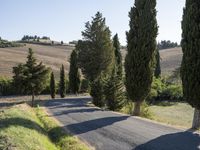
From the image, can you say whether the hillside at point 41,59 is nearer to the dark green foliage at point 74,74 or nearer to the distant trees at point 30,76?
the dark green foliage at point 74,74

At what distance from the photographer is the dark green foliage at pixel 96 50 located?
7188 cm

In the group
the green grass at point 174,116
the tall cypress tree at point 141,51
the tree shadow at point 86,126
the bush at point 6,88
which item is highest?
the tall cypress tree at point 141,51

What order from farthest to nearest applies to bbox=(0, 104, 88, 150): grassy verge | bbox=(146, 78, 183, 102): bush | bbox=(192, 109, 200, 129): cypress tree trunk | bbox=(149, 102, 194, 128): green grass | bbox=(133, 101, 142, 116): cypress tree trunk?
bbox=(146, 78, 183, 102): bush
bbox=(149, 102, 194, 128): green grass
bbox=(133, 101, 142, 116): cypress tree trunk
bbox=(192, 109, 200, 129): cypress tree trunk
bbox=(0, 104, 88, 150): grassy verge

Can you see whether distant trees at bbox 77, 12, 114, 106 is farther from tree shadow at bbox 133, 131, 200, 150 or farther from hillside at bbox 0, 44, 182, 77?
tree shadow at bbox 133, 131, 200, 150

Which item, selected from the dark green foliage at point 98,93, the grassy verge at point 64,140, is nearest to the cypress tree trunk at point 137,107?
the grassy verge at point 64,140

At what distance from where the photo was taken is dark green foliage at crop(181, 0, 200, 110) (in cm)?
2330

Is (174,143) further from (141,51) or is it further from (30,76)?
(30,76)

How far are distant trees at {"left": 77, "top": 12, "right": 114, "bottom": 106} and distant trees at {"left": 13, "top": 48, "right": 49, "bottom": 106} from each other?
30.8 ft

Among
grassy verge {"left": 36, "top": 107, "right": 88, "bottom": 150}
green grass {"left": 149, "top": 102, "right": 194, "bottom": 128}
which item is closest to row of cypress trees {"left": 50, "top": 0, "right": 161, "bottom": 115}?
green grass {"left": 149, "top": 102, "right": 194, "bottom": 128}

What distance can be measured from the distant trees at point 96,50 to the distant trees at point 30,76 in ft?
30.8

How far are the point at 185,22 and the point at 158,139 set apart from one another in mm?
8772

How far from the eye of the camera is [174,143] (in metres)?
17.5

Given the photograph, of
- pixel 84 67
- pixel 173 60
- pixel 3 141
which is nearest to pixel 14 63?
pixel 84 67

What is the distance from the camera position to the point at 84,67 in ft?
238
